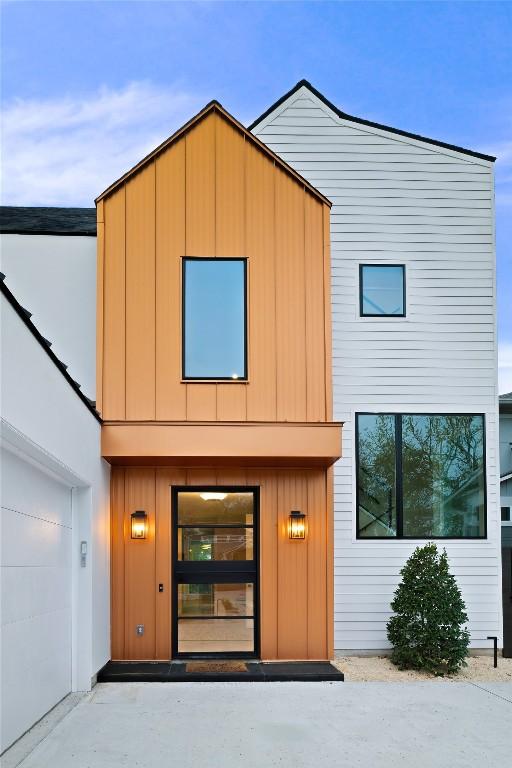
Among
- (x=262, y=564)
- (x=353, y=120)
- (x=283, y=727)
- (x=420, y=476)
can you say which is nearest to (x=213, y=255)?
(x=353, y=120)

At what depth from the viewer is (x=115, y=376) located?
9789 mm

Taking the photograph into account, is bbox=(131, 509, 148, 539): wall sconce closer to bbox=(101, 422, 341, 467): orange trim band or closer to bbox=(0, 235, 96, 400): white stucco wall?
bbox=(101, 422, 341, 467): orange trim band

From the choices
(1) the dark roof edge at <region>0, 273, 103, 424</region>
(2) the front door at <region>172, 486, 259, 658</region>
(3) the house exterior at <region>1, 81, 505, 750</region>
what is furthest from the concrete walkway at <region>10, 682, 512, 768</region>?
(1) the dark roof edge at <region>0, 273, 103, 424</region>

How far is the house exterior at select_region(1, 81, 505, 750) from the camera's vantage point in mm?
9609

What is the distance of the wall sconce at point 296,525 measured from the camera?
10.0 metres

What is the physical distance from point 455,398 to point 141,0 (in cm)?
1040

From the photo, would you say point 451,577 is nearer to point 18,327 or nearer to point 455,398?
point 455,398

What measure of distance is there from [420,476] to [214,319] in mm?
3537

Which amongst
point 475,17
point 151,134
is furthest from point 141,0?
point 151,134

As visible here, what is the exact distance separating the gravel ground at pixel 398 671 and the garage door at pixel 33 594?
10.9ft

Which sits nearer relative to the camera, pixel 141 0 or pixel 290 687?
pixel 290 687

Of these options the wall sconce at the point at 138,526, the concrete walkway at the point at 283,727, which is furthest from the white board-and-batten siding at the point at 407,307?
the wall sconce at the point at 138,526

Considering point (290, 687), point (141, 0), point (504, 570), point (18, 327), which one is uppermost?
point (141, 0)

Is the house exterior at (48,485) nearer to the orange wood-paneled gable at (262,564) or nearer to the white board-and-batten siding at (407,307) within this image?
the orange wood-paneled gable at (262,564)
